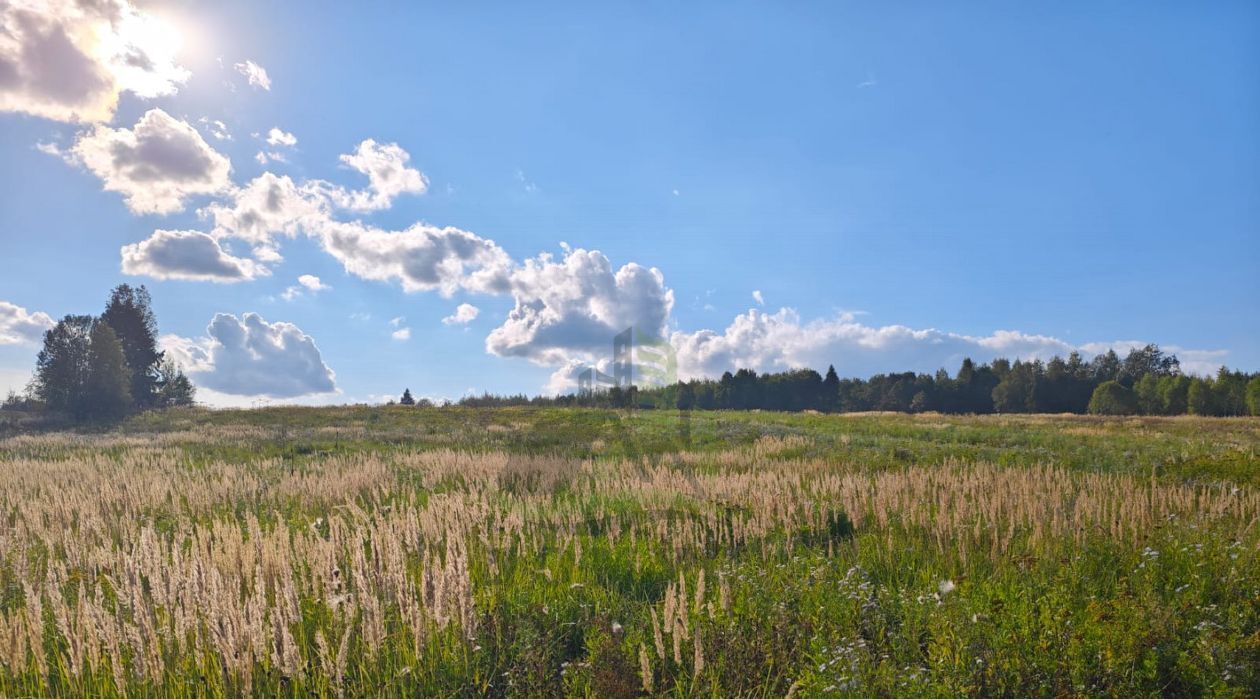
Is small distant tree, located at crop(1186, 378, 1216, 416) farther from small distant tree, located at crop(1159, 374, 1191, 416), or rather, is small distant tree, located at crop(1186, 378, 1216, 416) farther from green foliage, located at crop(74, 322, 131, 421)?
green foliage, located at crop(74, 322, 131, 421)

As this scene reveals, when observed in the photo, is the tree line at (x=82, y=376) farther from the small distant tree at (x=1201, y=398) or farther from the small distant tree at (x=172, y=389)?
the small distant tree at (x=1201, y=398)

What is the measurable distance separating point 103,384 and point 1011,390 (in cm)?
12677

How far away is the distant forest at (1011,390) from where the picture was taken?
88562mm

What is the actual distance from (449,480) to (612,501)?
4.86 meters

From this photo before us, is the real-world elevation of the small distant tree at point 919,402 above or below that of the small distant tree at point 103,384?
below

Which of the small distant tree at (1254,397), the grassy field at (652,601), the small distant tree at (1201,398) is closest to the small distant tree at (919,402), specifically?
the small distant tree at (1201,398)

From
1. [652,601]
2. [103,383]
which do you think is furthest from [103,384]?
[652,601]

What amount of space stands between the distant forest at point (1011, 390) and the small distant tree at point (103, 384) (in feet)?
97.3

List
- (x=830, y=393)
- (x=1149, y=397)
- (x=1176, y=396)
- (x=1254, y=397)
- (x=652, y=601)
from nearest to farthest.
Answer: (x=652, y=601), (x=1254, y=397), (x=1176, y=396), (x=1149, y=397), (x=830, y=393)

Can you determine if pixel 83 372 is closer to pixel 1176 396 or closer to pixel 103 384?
pixel 103 384

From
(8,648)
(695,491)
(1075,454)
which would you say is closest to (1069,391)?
(1075,454)

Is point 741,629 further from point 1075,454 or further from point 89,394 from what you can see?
point 89,394

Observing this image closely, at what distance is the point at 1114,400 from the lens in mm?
90812

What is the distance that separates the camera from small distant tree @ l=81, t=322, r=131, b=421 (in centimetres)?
5991
